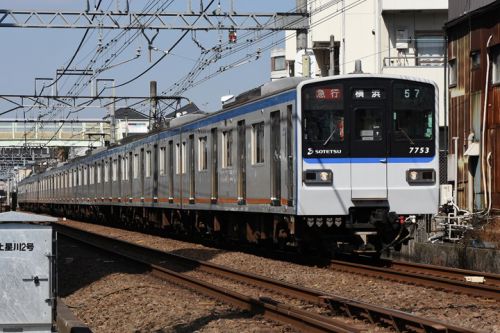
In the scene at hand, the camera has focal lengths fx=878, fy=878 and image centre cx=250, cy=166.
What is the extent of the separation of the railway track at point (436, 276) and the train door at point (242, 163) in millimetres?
2492

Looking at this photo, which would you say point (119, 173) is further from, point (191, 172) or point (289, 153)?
point (289, 153)

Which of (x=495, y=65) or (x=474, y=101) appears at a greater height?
(x=495, y=65)

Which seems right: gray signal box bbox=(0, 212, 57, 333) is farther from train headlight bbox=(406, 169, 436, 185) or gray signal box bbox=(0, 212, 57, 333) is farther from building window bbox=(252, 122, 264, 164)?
building window bbox=(252, 122, 264, 164)

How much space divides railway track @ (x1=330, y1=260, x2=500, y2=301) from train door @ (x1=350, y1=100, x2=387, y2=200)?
119 centimetres

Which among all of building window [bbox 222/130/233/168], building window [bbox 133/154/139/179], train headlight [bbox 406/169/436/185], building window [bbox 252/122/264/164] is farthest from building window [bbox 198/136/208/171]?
building window [bbox 133/154/139/179]

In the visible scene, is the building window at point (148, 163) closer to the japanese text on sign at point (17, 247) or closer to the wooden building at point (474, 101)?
the wooden building at point (474, 101)

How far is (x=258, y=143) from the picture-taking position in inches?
612

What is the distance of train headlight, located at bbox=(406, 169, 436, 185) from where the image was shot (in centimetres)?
1395

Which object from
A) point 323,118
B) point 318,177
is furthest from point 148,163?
point 318,177

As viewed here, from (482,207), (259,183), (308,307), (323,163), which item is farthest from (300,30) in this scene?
(308,307)

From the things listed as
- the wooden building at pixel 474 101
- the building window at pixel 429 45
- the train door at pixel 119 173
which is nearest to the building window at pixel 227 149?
the wooden building at pixel 474 101

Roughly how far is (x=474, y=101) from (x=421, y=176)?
814 centimetres

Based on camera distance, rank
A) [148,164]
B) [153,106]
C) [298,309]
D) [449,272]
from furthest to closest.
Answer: [153,106]
[148,164]
[449,272]
[298,309]

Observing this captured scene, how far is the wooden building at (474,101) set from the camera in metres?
20.3
